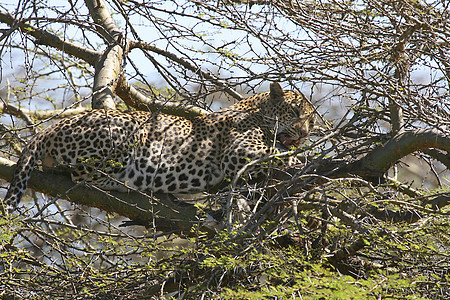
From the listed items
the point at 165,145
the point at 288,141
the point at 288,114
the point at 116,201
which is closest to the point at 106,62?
the point at 165,145

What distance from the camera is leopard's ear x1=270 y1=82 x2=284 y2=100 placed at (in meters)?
8.55

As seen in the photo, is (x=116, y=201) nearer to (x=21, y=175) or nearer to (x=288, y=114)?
(x=21, y=175)

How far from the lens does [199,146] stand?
8016mm

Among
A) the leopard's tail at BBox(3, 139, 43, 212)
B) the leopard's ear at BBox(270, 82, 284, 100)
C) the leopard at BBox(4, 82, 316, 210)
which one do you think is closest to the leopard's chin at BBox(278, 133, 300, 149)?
the leopard at BBox(4, 82, 316, 210)

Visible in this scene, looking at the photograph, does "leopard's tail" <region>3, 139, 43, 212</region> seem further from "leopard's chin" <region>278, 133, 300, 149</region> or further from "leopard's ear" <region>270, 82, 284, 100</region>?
"leopard's ear" <region>270, 82, 284, 100</region>

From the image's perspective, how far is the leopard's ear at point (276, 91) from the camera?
28.1 feet

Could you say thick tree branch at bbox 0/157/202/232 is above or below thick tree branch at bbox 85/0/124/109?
below

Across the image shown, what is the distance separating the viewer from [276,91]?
28.3ft

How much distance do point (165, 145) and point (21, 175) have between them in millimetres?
1978

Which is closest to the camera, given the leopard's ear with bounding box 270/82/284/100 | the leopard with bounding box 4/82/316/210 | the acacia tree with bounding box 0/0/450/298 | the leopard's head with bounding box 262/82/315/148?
the acacia tree with bounding box 0/0/450/298

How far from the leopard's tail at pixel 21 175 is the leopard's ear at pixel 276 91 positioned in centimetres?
356


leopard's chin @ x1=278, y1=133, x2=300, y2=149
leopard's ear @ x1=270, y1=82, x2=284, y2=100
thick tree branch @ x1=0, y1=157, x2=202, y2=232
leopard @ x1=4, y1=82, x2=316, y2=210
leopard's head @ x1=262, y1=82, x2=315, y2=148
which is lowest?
thick tree branch @ x1=0, y1=157, x2=202, y2=232

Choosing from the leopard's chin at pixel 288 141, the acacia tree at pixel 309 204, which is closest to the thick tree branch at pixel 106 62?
the acacia tree at pixel 309 204

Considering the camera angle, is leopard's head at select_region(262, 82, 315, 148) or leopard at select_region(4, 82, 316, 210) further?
leopard's head at select_region(262, 82, 315, 148)
